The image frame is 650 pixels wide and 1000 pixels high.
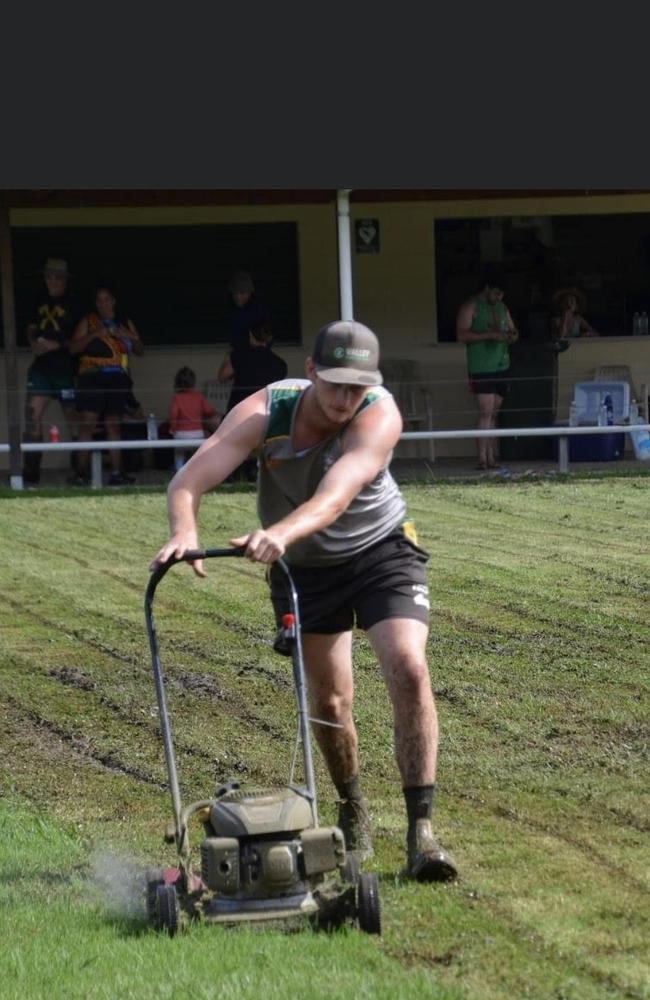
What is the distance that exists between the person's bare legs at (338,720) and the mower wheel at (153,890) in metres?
0.96

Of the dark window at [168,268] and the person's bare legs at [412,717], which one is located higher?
the dark window at [168,268]

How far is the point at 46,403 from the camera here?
18625 millimetres

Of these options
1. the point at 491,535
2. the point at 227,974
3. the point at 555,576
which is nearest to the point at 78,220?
the point at 491,535

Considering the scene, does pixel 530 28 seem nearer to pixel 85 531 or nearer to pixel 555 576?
pixel 85 531

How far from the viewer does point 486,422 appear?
747 inches

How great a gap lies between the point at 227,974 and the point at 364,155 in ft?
48.0

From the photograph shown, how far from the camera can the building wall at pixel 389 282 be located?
66.4 feet

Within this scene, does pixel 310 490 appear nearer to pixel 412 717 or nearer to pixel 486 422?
pixel 412 717

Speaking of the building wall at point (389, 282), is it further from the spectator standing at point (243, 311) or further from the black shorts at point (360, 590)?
the black shorts at point (360, 590)

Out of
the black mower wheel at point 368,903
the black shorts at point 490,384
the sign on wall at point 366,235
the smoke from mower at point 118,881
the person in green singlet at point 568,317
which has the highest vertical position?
the sign on wall at point 366,235

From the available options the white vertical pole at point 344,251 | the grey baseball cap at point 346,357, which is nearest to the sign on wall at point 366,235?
the white vertical pole at point 344,251

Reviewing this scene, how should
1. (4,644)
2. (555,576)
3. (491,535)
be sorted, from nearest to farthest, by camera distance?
(4,644) → (555,576) → (491,535)

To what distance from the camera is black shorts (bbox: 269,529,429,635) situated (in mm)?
5977

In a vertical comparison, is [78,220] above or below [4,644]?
above
